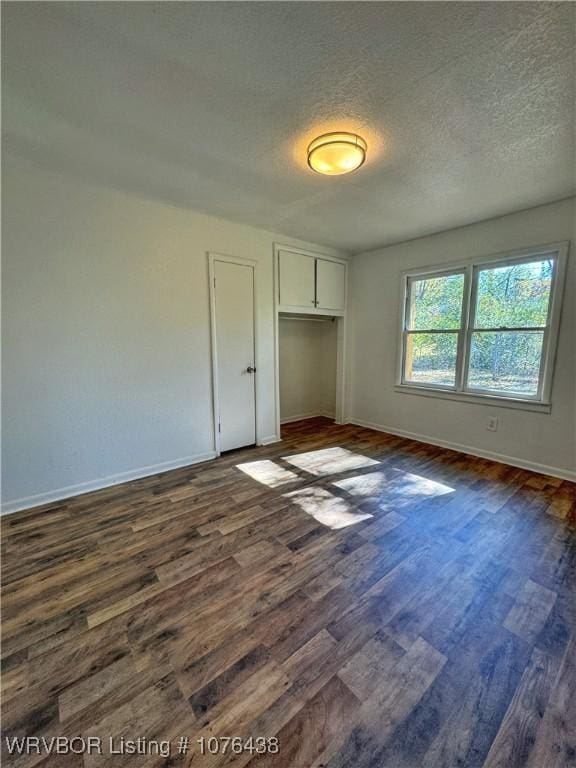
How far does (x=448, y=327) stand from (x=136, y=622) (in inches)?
155

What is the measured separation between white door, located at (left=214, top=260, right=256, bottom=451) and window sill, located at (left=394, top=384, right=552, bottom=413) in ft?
6.91

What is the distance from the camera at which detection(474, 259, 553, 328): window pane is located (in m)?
3.01

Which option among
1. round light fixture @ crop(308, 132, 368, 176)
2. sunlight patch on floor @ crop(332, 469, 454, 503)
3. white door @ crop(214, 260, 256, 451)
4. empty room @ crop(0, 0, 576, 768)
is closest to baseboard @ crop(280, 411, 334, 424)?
empty room @ crop(0, 0, 576, 768)

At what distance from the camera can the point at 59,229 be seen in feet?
8.00

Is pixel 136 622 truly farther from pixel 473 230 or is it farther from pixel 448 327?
pixel 473 230

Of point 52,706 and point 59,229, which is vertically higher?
point 59,229

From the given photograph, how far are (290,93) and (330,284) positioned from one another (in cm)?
288

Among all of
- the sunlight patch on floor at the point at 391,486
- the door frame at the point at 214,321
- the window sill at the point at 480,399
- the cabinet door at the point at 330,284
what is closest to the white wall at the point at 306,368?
the cabinet door at the point at 330,284

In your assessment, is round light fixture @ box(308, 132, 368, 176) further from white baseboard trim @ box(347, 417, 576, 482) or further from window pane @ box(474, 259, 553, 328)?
white baseboard trim @ box(347, 417, 576, 482)

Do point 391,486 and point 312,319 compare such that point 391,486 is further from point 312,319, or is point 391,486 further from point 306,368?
point 312,319

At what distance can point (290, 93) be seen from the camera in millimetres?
1598

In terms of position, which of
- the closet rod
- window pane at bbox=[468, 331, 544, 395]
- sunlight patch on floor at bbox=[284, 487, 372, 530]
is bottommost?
sunlight patch on floor at bbox=[284, 487, 372, 530]

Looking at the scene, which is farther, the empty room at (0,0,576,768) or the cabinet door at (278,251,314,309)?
the cabinet door at (278,251,314,309)

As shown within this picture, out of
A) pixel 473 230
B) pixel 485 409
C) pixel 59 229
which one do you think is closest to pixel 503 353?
pixel 485 409
